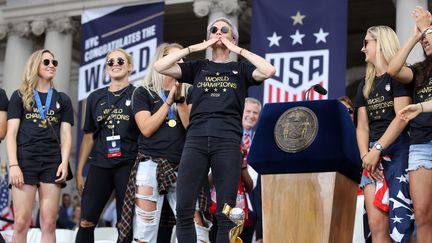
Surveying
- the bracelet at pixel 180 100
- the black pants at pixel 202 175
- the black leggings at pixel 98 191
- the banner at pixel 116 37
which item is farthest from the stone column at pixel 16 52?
the black pants at pixel 202 175

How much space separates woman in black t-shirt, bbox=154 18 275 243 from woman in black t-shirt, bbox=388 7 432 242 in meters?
1.04

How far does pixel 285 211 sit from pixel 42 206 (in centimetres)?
264

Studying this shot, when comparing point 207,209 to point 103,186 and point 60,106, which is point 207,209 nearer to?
point 103,186

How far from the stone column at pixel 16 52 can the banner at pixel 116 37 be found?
314 centimetres

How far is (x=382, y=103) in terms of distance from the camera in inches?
225

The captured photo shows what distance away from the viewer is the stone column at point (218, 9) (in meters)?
15.9

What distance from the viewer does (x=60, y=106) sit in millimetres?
6922

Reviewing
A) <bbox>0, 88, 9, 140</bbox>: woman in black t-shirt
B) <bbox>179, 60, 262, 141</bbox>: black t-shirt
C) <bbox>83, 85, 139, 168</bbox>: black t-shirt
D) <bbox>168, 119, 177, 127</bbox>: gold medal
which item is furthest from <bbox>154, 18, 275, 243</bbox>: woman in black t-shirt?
<bbox>0, 88, 9, 140</bbox>: woman in black t-shirt

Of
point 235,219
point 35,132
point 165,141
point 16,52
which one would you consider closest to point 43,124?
point 35,132

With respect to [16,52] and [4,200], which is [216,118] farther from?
[16,52]

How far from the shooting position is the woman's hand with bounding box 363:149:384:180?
5520 mm

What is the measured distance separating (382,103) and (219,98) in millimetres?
1360

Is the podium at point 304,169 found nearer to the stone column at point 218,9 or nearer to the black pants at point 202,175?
the black pants at point 202,175

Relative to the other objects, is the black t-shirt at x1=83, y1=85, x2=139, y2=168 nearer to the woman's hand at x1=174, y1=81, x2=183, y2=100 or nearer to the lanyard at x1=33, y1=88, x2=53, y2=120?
the lanyard at x1=33, y1=88, x2=53, y2=120
